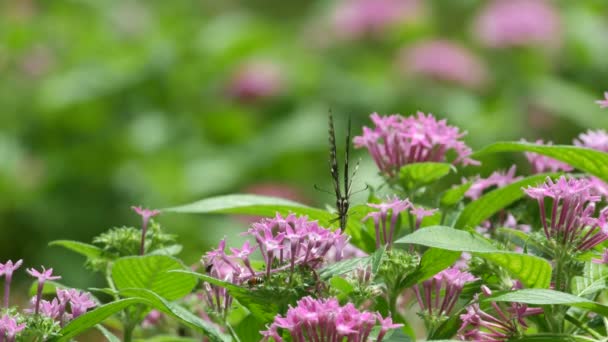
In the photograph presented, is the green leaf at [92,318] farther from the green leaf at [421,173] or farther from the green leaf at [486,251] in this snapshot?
the green leaf at [421,173]

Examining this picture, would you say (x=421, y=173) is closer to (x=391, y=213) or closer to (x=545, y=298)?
(x=391, y=213)

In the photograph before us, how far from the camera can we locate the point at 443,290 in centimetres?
126

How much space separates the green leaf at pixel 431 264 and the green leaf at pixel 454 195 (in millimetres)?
205

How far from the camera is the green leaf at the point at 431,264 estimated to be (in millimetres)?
1131

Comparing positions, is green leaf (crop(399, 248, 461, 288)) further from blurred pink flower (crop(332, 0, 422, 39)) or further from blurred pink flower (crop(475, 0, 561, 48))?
blurred pink flower (crop(332, 0, 422, 39))

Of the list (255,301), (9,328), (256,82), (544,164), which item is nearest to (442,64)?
(256,82)

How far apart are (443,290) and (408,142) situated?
260mm

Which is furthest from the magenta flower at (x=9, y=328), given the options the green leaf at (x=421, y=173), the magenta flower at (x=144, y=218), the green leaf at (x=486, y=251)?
the green leaf at (x=421, y=173)

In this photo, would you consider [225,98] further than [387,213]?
Yes

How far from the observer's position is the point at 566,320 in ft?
3.92

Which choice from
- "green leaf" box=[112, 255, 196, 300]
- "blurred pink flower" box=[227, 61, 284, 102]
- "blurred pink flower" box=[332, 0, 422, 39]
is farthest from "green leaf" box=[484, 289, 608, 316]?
"blurred pink flower" box=[332, 0, 422, 39]

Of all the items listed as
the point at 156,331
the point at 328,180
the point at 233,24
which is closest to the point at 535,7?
the point at 328,180

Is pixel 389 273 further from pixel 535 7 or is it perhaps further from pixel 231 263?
pixel 535 7

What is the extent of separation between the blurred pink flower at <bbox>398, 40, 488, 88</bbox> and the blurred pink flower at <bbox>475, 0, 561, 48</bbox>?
194mm
